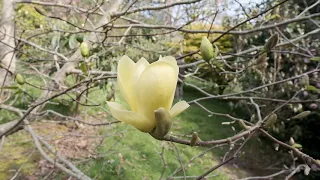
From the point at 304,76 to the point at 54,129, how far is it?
3444 mm

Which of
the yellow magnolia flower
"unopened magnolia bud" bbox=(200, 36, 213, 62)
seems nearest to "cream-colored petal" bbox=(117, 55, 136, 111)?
the yellow magnolia flower

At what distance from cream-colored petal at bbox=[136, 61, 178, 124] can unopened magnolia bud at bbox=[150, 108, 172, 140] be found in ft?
0.07

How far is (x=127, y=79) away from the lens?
1.55 feet

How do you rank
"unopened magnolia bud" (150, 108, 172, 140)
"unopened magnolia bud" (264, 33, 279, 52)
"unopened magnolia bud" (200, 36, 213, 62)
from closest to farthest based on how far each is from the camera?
"unopened magnolia bud" (150, 108, 172, 140) < "unopened magnolia bud" (200, 36, 213, 62) < "unopened magnolia bud" (264, 33, 279, 52)

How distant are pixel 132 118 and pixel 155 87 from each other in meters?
0.06

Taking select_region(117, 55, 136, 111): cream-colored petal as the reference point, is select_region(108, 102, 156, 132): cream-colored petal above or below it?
below

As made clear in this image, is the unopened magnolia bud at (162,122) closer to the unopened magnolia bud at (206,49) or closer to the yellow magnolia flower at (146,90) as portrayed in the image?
the yellow magnolia flower at (146,90)

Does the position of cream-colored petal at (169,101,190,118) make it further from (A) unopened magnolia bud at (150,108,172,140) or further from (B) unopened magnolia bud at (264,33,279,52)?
(B) unopened magnolia bud at (264,33,279,52)

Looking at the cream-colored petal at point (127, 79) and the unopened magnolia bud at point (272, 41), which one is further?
the unopened magnolia bud at point (272, 41)

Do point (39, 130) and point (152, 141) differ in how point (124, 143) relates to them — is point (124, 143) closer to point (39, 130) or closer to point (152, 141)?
point (152, 141)

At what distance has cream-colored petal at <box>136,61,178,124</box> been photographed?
1.39 feet

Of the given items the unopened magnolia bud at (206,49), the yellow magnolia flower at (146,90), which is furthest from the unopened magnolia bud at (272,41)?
the yellow magnolia flower at (146,90)

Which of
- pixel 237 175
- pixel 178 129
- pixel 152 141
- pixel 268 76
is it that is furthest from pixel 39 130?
pixel 268 76

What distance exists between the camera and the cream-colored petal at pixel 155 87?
42cm
